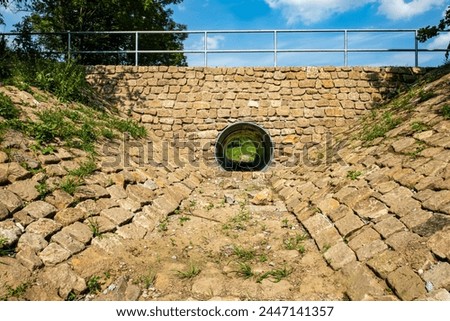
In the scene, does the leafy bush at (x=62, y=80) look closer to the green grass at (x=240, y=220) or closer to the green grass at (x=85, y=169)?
the green grass at (x=85, y=169)

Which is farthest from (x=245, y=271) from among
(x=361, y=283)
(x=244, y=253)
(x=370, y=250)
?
(x=370, y=250)

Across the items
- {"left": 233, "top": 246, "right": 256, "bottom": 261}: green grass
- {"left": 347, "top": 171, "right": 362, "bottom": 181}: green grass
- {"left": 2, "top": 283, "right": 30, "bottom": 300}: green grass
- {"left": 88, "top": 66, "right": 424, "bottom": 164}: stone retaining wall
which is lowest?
{"left": 233, "top": 246, "right": 256, "bottom": 261}: green grass

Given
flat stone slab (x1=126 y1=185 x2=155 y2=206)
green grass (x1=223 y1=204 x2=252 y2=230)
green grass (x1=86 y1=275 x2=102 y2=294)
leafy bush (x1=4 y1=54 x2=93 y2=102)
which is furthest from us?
leafy bush (x1=4 y1=54 x2=93 y2=102)

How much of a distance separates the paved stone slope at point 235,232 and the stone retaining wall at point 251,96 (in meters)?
3.10

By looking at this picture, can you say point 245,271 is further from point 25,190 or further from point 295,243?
point 25,190

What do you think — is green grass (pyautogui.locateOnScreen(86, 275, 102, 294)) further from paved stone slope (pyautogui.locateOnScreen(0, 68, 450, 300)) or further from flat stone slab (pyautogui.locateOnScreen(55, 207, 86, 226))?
flat stone slab (pyautogui.locateOnScreen(55, 207, 86, 226))

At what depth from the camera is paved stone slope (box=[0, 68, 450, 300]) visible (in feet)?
11.5

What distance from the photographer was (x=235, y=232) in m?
5.49

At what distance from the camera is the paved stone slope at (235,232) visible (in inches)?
138

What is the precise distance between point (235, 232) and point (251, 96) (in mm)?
5660

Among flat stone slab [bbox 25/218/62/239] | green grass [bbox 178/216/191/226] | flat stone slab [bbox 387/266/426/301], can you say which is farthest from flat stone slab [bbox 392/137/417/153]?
flat stone slab [bbox 25/218/62/239]

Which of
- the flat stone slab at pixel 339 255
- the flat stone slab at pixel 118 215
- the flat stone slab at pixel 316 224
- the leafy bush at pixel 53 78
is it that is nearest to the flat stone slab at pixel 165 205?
the flat stone slab at pixel 118 215

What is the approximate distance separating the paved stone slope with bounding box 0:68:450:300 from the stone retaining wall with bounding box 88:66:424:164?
3097 mm
